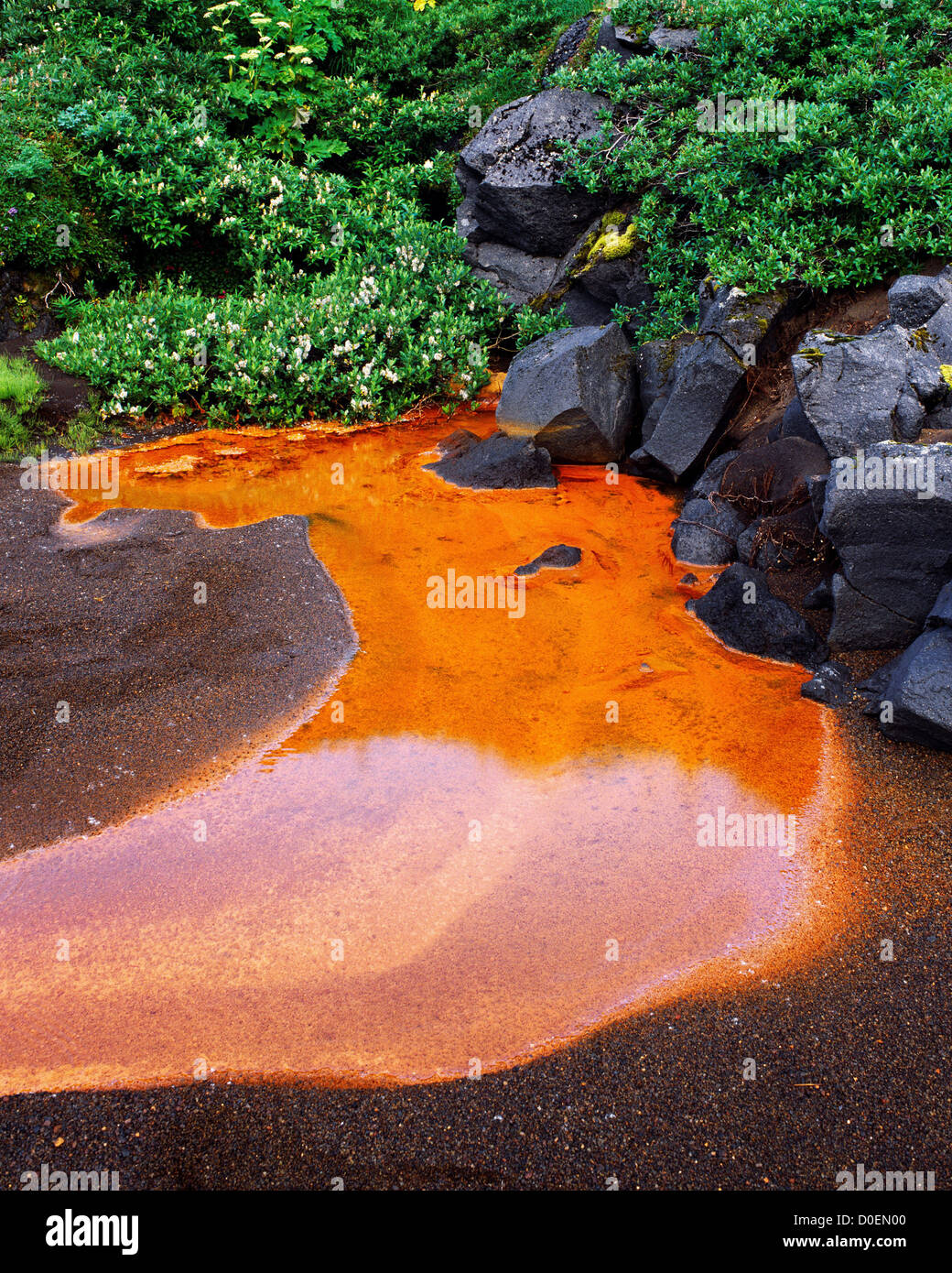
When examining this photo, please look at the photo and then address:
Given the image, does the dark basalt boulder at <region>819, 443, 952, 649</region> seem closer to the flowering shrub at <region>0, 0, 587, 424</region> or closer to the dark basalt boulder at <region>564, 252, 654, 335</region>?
the dark basalt boulder at <region>564, 252, 654, 335</region>

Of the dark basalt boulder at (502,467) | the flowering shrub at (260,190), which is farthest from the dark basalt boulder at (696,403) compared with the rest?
the flowering shrub at (260,190)

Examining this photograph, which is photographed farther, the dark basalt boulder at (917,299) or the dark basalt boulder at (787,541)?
the dark basalt boulder at (917,299)

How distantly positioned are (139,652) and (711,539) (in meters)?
5.01

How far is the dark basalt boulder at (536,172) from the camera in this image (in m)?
11.9

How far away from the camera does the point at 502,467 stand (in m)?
9.70

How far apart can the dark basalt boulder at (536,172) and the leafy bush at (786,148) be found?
0.35m

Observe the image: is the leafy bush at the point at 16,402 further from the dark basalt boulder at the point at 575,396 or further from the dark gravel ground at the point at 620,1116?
the dark gravel ground at the point at 620,1116

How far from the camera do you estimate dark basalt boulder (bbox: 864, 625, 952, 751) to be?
17.2ft

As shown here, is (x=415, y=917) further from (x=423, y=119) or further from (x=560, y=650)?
(x=423, y=119)

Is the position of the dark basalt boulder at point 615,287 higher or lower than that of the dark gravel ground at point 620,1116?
higher

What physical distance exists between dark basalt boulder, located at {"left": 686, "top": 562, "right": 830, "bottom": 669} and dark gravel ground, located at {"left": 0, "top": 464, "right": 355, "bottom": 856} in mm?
2908

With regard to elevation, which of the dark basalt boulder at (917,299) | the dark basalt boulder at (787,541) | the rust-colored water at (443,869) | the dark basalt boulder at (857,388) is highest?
the dark basalt boulder at (917,299)

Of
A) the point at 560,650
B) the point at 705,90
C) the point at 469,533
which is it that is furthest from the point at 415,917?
the point at 705,90

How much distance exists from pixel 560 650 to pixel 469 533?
7.39 ft
